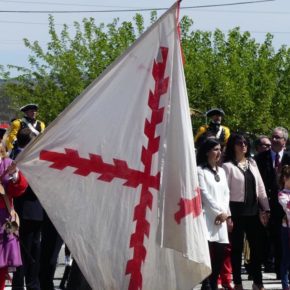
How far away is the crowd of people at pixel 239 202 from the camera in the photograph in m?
11.2

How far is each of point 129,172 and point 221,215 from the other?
14.8 feet

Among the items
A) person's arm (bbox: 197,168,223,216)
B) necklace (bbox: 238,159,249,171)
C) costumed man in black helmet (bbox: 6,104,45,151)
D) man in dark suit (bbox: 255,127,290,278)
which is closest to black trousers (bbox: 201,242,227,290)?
person's arm (bbox: 197,168,223,216)

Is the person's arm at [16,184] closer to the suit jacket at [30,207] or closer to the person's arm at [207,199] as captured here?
the suit jacket at [30,207]

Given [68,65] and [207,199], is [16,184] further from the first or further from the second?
[68,65]

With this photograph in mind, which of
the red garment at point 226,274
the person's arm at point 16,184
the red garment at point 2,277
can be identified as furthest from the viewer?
the red garment at point 226,274

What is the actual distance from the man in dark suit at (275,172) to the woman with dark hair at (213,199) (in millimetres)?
2718

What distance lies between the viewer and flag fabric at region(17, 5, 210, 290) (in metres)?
6.65

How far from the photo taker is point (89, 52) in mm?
43812

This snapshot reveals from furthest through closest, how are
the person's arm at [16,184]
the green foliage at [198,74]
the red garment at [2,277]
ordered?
1. the green foliage at [198,74]
2. the red garment at [2,277]
3. the person's arm at [16,184]

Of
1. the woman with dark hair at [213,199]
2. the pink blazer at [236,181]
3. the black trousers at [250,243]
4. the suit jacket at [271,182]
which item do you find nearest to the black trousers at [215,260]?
the woman with dark hair at [213,199]

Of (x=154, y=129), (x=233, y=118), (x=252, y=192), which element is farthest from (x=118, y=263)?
(x=233, y=118)

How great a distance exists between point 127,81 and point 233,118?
117ft

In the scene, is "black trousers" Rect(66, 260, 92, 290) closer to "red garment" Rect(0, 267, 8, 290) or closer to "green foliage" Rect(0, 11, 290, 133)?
"red garment" Rect(0, 267, 8, 290)

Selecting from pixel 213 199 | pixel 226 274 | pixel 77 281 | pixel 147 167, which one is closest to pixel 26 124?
pixel 226 274
